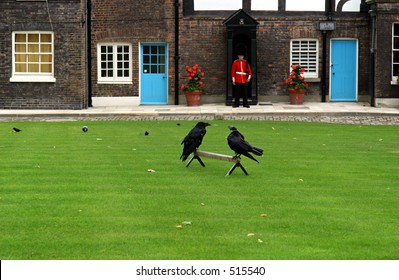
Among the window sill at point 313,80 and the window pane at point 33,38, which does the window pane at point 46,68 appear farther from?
the window sill at point 313,80

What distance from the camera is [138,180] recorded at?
56.0 feet

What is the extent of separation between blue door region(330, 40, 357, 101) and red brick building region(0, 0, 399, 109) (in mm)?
36

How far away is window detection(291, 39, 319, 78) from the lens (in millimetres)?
40688

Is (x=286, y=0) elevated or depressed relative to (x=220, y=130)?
elevated

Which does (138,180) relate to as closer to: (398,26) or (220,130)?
(220,130)

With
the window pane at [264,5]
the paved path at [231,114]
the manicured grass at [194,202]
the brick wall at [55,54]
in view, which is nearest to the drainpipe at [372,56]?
the paved path at [231,114]

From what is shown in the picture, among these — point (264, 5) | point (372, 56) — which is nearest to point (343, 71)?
point (372, 56)

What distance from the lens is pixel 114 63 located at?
40188mm

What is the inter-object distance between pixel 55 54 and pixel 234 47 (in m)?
6.32

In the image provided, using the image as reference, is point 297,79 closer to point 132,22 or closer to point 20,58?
point 132,22

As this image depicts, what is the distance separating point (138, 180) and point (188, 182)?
2.63 ft

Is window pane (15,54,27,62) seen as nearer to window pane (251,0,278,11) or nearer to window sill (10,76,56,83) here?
window sill (10,76,56,83)

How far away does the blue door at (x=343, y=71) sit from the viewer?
40688 mm
